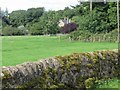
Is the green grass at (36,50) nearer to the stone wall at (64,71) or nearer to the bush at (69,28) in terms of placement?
the stone wall at (64,71)

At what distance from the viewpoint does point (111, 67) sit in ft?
39.1

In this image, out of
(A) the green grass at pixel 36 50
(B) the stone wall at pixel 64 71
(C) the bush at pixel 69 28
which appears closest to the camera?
(B) the stone wall at pixel 64 71

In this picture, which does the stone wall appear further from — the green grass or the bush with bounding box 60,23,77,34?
the bush with bounding box 60,23,77,34

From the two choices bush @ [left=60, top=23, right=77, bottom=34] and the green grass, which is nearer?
the green grass

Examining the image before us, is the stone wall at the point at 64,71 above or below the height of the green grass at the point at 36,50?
above

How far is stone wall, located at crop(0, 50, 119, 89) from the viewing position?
8047 millimetres

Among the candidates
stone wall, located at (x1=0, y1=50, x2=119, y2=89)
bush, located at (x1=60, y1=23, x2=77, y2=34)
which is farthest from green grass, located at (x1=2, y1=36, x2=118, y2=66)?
bush, located at (x1=60, y1=23, x2=77, y2=34)

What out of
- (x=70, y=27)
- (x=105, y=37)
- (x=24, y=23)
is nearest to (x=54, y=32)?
(x=70, y=27)

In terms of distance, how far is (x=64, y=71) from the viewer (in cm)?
941

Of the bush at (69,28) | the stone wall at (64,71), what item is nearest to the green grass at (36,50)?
the stone wall at (64,71)

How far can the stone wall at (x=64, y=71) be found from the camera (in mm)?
8047

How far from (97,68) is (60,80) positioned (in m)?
2.05

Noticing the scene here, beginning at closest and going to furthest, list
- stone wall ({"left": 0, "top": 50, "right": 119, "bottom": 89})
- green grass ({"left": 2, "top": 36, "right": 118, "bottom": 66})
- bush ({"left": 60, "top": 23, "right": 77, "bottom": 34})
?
stone wall ({"left": 0, "top": 50, "right": 119, "bottom": 89}) < green grass ({"left": 2, "top": 36, "right": 118, "bottom": 66}) < bush ({"left": 60, "top": 23, "right": 77, "bottom": 34})

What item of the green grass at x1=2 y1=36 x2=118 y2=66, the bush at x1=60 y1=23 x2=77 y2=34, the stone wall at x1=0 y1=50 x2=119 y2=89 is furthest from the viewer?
the bush at x1=60 y1=23 x2=77 y2=34
